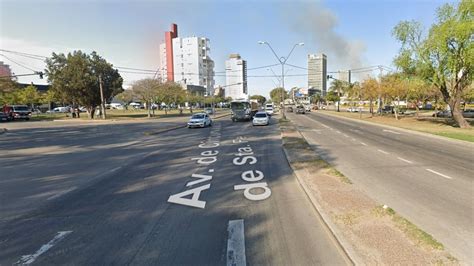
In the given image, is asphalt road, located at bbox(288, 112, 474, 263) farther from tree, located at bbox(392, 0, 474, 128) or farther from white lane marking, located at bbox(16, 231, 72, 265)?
tree, located at bbox(392, 0, 474, 128)

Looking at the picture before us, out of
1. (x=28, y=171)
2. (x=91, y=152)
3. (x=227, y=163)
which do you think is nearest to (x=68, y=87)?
(x=91, y=152)

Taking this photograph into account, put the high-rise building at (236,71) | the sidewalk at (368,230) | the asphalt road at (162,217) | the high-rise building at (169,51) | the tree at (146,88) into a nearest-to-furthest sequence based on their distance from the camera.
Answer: the sidewalk at (368,230) < the asphalt road at (162,217) < the tree at (146,88) < the high-rise building at (236,71) < the high-rise building at (169,51)

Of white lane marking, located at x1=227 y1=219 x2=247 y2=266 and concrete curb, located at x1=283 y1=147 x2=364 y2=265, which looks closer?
concrete curb, located at x1=283 y1=147 x2=364 y2=265

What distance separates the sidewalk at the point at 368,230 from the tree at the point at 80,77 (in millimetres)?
45499

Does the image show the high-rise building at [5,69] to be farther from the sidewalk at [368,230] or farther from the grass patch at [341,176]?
the sidewalk at [368,230]

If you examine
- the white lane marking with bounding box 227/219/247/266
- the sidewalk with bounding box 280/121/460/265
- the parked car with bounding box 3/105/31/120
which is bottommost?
the white lane marking with bounding box 227/219/247/266

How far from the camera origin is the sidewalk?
12.0 ft

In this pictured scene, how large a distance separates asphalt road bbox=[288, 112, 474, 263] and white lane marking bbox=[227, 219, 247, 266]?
303 cm

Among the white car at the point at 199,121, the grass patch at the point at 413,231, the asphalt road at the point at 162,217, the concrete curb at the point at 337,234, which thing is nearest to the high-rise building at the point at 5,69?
the white car at the point at 199,121

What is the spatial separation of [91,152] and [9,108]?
4134 centimetres

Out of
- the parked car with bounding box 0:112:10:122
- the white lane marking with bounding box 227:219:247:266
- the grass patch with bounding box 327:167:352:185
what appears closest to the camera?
the white lane marking with bounding box 227:219:247:266

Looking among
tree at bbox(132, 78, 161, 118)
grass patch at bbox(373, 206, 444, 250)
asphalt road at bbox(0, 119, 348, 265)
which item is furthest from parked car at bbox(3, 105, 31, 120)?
grass patch at bbox(373, 206, 444, 250)

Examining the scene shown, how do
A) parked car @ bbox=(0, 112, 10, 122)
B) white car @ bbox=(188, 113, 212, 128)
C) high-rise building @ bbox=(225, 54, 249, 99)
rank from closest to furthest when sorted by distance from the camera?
white car @ bbox=(188, 113, 212, 128) → parked car @ bbox=(0, 112, 10, 122) → high-rise building @ bbox=(225, 54, 249, 99)

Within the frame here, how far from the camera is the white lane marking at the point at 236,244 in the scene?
12.5 feet
